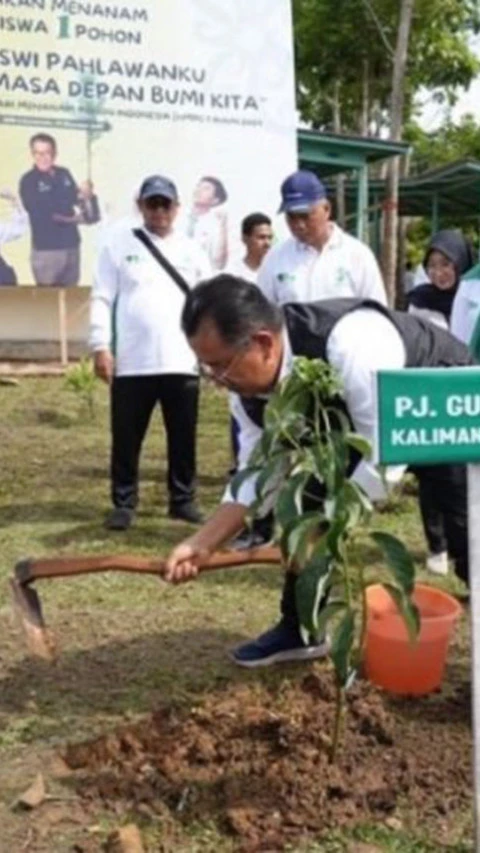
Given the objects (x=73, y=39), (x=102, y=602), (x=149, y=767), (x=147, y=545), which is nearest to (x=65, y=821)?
(x=149, y=767)

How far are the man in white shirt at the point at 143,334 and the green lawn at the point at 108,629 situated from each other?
1.44ft

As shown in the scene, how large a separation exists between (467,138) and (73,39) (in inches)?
619

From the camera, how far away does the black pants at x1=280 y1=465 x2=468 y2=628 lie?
3416 mm

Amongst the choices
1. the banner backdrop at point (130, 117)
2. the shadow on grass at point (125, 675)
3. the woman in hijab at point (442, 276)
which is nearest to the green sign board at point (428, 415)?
the shadow on grass at point (125, 675)

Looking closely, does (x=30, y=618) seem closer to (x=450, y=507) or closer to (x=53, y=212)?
(x=450, y=507)

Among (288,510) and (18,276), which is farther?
(18,276)

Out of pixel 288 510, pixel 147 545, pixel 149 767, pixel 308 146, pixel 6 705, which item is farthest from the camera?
pixel 308 146

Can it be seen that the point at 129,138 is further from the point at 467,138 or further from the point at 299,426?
the point at 467,138

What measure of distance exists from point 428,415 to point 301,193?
2788mm

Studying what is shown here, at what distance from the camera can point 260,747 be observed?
2848 mm

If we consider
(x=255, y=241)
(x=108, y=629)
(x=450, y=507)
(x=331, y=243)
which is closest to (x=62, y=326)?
(x=255, y=241)

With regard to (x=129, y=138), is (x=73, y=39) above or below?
above

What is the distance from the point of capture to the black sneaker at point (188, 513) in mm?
5445

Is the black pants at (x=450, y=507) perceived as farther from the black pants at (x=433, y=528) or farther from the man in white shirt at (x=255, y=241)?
the man in white shirt at (x=255, y=241)
